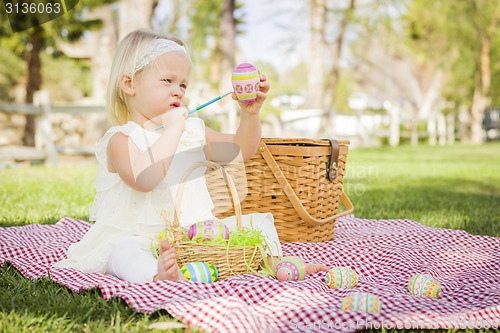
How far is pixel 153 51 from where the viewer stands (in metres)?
2.11

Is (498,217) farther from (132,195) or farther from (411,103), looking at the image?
(411,103)

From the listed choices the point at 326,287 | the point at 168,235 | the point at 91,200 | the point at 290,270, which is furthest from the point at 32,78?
the point at 326,287

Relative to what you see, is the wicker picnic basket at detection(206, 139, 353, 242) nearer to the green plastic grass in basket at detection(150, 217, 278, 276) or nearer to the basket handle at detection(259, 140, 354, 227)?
the basket handle at detection(259, 140, 354, 227)

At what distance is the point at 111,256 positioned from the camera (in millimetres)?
1927

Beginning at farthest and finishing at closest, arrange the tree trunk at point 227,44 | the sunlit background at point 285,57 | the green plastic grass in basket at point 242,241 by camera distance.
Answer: the sunlit background at point 285,57 < the tree trunk at point 227,44 < the green plastic grass in basket at point 242,241

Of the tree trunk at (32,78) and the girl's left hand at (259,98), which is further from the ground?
the tree trunk at (32,78)

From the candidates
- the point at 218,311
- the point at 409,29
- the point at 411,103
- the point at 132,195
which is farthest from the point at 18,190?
the point at 411,103

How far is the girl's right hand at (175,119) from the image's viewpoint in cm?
193

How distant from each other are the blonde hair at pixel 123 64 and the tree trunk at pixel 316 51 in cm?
1067

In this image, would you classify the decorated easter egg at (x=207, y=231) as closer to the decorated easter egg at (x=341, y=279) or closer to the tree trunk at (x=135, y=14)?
the decorated easter egg at (x=341, y=279)

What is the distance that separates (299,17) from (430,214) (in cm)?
1132

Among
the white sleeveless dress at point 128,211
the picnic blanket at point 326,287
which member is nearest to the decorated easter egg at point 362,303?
the picnic blanket at point 326,287

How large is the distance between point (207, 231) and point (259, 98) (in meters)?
0.62

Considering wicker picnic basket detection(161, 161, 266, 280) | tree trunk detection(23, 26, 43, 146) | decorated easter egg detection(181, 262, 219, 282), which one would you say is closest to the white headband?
wicker picnic basket detection(161, 161, 266, 280)
